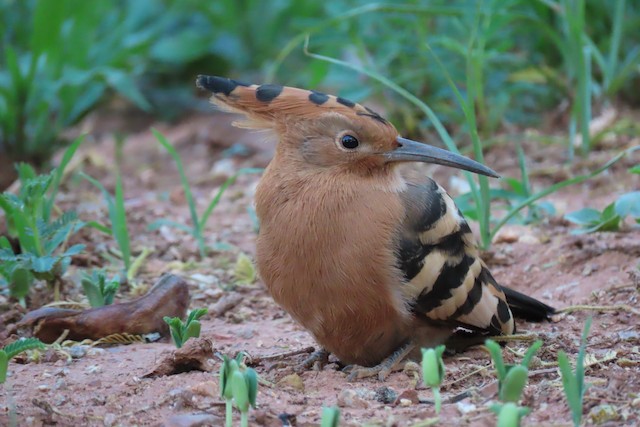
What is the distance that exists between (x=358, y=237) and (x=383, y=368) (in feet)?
1.57

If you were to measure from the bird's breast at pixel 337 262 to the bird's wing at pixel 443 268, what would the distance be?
0.21ft

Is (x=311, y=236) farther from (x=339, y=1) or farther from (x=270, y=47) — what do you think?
(x=270, y=47)

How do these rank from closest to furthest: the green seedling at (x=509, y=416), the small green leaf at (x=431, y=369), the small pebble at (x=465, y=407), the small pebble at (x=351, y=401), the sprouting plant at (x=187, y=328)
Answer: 1. the green seedling at (x=509, y=416)
2. the small green leaf at (x=431, y=369)
3. the small pebble at (x=465, y=407)
4. the small pebble at (x=351, y=401)
5. the sprouting plant at (x=187, y=328)

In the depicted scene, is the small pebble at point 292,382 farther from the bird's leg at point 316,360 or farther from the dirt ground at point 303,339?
the bird's leg at point 316,360

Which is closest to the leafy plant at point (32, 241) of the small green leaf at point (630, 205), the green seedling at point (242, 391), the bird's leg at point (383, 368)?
the bird's leg at point (383, 368)

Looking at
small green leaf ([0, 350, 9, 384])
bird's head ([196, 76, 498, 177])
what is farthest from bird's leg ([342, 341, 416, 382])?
small green leaf ([0, 350, 9, 384])

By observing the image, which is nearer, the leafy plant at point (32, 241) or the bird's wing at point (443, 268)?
the bird's wing at point (443, 268)

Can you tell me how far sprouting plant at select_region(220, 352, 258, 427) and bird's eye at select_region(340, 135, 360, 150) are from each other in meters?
1.10

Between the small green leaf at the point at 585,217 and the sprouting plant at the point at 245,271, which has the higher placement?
the small green leaf at the point at 585,217

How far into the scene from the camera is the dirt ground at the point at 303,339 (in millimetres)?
2857

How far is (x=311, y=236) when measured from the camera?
3.33m

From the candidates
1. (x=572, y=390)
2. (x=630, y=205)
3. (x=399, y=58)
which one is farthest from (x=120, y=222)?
(x=399, y=58)

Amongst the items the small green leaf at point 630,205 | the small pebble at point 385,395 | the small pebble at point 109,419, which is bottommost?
the small pebble at point 109,419

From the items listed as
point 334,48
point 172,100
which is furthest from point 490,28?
point 172,100
